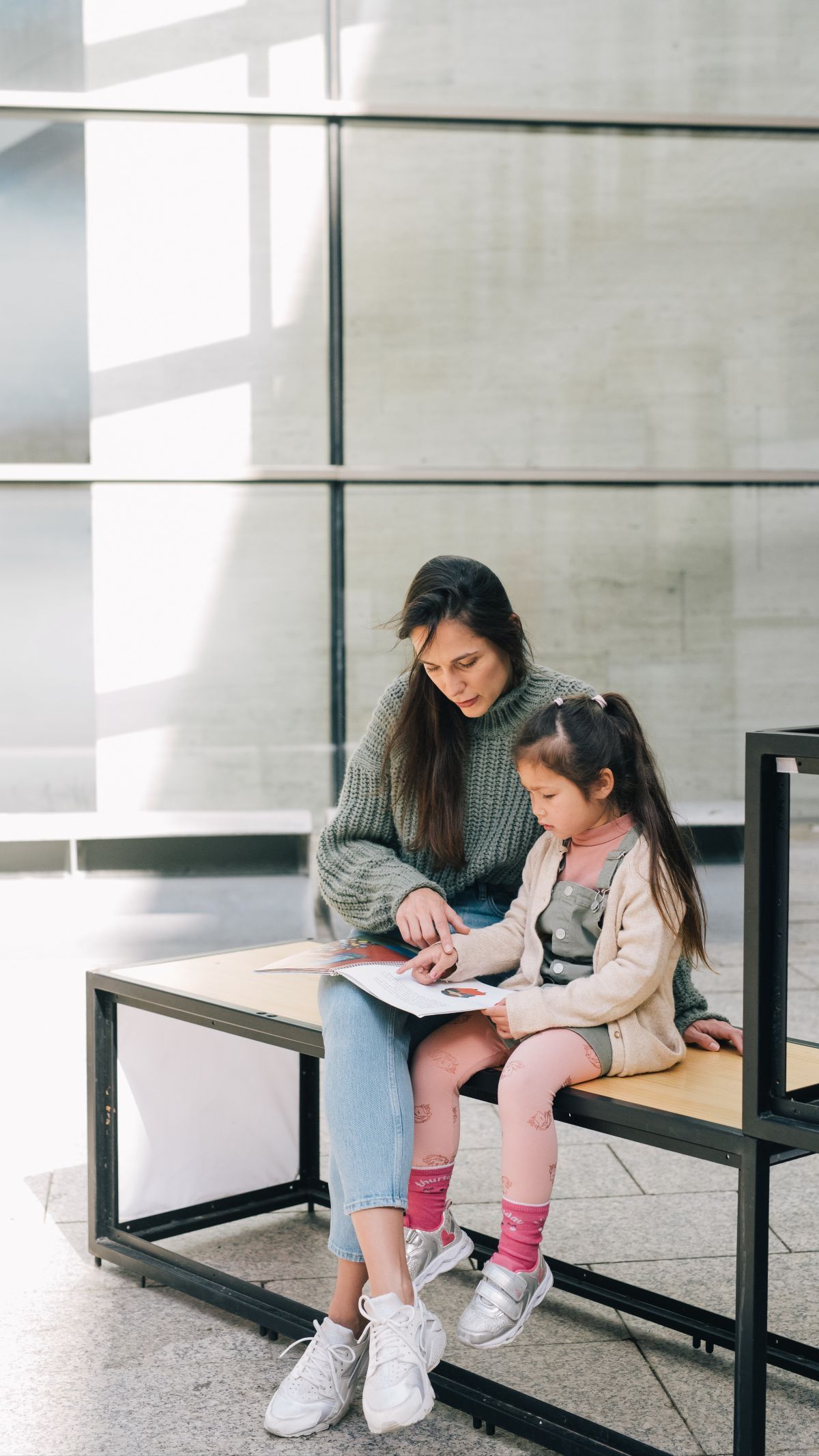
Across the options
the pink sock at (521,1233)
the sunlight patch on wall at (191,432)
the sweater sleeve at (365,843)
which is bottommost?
the pink sock at (521,1233)

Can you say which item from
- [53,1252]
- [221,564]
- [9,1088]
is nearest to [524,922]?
[53,1252]

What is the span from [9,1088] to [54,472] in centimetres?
323

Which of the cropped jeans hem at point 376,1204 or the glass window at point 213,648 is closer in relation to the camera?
the cropped jeans hem at point 376,1204

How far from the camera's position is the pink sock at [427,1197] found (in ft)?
8.43

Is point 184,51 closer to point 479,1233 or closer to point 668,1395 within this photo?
point 479,1233

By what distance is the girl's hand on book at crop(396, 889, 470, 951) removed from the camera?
2697mm

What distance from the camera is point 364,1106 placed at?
2441 mm

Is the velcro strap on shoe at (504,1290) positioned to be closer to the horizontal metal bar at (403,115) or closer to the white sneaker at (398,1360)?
the white sneaker at (398,1360)

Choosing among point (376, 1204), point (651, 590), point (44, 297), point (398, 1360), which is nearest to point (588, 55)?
point (651, 590)

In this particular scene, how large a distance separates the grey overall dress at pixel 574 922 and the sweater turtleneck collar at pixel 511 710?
40cm

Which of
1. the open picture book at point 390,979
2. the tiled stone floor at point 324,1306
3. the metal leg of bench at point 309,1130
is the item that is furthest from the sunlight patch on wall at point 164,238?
the open picture book at point 390,979

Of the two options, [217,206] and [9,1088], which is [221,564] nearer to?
[217,206]

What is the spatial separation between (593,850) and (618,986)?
29cm

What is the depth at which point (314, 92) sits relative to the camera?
6.86 meters
